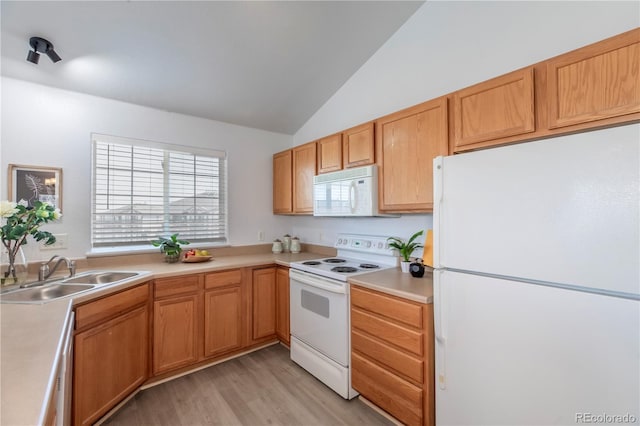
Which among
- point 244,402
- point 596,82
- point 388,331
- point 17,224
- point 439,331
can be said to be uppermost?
point 596,82

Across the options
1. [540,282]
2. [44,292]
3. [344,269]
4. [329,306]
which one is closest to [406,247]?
[344,269]

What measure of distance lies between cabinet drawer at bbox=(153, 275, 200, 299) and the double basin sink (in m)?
0.18

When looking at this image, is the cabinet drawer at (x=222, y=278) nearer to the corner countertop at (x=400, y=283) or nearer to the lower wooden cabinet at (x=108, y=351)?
the lower wooden cabinet at (x=108, y=351)

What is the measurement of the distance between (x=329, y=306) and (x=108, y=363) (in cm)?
153

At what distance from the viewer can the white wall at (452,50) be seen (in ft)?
5.21

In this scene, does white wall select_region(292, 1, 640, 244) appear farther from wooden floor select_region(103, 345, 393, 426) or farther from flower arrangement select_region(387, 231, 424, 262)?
wooden floor select_region(103, 345, 393, 426)

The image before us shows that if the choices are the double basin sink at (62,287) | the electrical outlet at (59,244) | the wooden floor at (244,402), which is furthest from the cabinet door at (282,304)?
the electrical outlet at (59,244)

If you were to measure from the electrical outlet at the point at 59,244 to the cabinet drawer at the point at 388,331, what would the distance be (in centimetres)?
243

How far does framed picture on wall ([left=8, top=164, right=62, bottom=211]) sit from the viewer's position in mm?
2133

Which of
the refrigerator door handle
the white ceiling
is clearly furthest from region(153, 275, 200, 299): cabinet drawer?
the refrigerator door handle

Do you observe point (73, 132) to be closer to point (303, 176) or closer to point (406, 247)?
point (303, 176)

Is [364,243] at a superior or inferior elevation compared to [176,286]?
superior

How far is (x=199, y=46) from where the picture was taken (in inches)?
84.7

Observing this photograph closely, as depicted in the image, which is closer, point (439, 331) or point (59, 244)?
point (439, 331)
